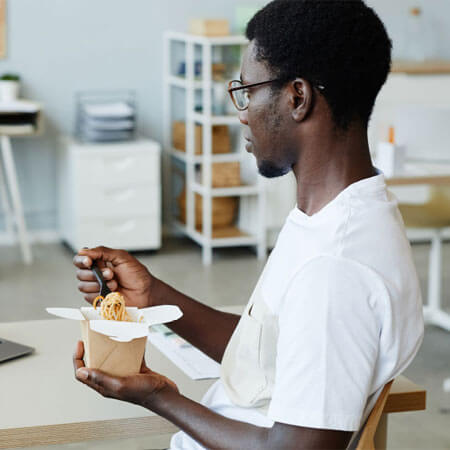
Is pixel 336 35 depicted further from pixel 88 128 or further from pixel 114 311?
pixel 88 128

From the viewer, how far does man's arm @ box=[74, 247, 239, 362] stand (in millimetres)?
1402

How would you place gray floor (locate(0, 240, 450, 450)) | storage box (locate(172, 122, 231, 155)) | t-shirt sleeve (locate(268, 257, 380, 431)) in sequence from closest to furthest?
t-shirt sleeve (locate(268, 257, 380, 431)) → gray floor (locate(0, 240, 450, 450)) → storage box (locate(172, 122, 231, 155))

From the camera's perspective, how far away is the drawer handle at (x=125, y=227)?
4.51m

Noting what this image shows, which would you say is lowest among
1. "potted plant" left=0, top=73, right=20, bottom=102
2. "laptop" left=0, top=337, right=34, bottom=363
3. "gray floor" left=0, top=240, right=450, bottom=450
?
"gray floor" left=0, top=240, right=450, bottom=450

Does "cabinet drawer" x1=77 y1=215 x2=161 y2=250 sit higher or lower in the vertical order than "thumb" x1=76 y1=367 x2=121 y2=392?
lower

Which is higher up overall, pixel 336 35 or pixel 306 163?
pixel 336 35

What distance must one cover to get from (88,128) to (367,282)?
362 centimetres

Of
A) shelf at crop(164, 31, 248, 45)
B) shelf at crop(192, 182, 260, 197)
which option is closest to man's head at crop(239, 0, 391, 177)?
shelf at crop(164, 31, 248, 45)

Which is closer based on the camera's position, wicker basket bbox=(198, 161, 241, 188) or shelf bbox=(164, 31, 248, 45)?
shelf bbox=(164, 31, 248, 45)

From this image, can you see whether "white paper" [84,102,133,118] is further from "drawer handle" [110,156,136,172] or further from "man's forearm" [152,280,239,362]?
"man's forearm" [152,280,239,362]

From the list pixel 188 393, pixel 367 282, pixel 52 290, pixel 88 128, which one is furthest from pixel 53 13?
pixel 367 282

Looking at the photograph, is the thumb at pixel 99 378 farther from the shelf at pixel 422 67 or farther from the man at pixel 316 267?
the shelf at pixel 422 67

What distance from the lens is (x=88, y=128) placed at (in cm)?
445

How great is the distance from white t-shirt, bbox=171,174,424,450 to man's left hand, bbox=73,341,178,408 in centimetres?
19
